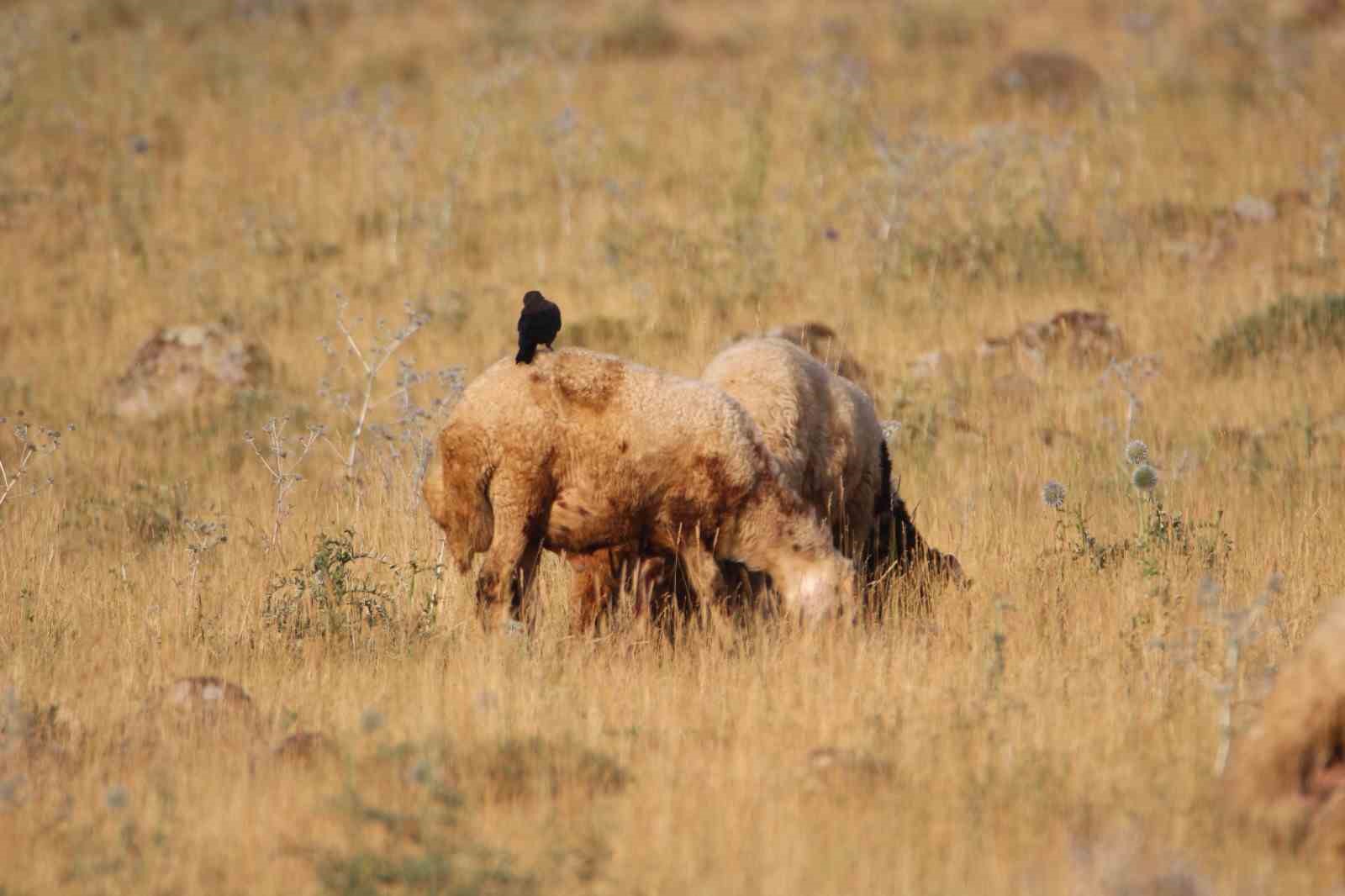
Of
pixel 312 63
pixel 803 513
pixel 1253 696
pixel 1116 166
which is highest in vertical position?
pixel 312 63

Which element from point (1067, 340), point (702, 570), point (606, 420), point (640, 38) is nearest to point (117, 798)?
point (606, 420)

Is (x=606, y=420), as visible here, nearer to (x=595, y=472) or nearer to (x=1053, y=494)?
(x=595, y=472)

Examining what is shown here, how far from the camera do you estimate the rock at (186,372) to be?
42.6 feet

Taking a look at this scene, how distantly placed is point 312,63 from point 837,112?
7.86 metres

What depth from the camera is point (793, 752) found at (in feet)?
19.5

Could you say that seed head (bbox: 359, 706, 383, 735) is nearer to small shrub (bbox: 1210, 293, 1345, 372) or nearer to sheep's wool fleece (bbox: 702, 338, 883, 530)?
sheep's wool fleece (bbox: 702, 338, 883, 530)

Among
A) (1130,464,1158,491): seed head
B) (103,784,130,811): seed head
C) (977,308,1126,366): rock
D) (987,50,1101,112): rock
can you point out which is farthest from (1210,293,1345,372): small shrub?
(103,784,130,811): seed head

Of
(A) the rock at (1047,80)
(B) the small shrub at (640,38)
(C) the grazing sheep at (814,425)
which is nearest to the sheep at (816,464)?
(C) the grazing sheep at (814,425)

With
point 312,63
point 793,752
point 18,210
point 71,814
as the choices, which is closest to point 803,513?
point 793,752

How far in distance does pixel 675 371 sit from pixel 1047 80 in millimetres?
9337

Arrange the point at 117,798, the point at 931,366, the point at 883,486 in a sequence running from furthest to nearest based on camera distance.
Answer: the point at 931,366, the point at 883,486, the point at 117,798

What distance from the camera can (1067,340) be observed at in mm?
12883

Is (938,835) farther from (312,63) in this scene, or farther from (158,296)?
(312,63)

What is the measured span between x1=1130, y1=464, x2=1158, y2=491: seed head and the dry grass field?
0.18 m
